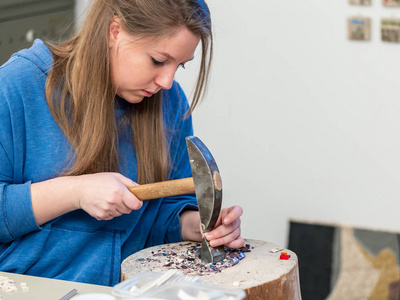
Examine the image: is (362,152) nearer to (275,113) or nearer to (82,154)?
(275,113)

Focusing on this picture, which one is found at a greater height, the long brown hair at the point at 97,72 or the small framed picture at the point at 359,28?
the small framed picture at the point at 359,28

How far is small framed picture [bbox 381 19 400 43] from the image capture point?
2.98 metres

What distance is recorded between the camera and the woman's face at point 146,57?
150cm

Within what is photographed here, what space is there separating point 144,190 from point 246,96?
1850mm

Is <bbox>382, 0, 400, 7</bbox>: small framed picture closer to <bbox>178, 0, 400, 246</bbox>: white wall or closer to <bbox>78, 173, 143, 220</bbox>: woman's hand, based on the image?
<bbox>178, 0, 400, 246</bbox>: white wall

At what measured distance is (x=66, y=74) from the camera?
159cm

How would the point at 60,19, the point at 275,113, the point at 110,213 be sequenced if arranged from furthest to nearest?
the point at 275,113 → the point at 60,19 → the point at 110,213

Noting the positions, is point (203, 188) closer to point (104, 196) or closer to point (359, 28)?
point (104, 196)

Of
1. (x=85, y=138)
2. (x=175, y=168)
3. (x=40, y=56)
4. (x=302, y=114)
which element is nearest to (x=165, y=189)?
(x=85, y=138)

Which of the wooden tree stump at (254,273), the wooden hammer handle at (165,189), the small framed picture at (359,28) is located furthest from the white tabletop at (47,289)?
the small framed picture at (359,28)

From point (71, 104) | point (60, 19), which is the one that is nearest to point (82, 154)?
point (71, 104)

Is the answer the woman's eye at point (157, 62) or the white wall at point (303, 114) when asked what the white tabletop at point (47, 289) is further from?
the white wall at point (303, 114)

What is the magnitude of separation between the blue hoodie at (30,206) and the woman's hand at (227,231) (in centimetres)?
28

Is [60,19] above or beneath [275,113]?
above
